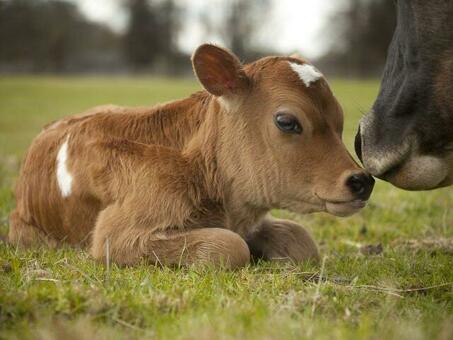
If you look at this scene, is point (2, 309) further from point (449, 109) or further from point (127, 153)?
point (449, 109)

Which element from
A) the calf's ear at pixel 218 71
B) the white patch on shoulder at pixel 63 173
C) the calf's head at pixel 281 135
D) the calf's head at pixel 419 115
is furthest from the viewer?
the white patch on shoulder at pixel 63 173

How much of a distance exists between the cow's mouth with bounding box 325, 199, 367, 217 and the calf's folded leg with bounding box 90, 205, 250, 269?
2.24 ft

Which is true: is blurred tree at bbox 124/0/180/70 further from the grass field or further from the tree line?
the grass field

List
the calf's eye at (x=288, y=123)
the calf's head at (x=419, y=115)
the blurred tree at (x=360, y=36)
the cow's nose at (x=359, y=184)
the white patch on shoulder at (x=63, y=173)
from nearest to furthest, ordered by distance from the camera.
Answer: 1. the calf's head at (x=419, y=115)
2. the cow's nose at (x=359, y=184)
3. the calf's eye at (x=288, y=123)
4. the white patch on shoulder at (x=63, y=173)
5. the blurred tree at (x=360, y=36)

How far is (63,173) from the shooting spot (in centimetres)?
518

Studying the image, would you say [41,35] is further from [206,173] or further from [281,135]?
[281,135]

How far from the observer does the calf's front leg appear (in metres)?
4.89

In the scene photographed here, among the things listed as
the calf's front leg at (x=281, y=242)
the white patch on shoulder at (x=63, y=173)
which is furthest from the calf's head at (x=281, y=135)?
the white patch on shoulder at (x=63, y=173)

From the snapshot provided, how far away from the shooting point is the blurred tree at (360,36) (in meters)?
57.6

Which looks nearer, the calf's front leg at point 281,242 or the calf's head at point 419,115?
the calf's head at point 419,115

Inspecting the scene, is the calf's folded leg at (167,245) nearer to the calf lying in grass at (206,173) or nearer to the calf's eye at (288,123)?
the calf lying in grass at (206,173)

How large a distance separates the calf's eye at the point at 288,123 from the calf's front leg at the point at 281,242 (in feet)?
3.04

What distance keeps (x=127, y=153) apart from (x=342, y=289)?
6.71ft

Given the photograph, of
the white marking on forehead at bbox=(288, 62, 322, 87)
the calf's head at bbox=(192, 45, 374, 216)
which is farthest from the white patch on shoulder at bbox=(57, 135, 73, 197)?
the white marking on forehead at bbox=(288, 62, 322, 87)
